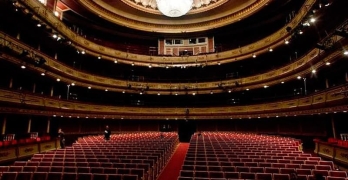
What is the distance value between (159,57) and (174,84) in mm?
3122

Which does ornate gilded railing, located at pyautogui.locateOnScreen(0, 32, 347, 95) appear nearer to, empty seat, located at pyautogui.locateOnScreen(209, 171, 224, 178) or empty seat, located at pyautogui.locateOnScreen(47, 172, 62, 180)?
empty seat, located at pyautogui.locateOnScreen(209, 171, 224, 178)

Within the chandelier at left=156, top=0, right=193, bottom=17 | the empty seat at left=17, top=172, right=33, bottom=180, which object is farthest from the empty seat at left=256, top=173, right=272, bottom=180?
the chandelier at left=156, top=0, right=193, bottom=17

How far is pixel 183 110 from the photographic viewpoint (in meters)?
21.7

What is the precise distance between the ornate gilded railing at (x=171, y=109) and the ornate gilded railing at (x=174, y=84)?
1.55 metres

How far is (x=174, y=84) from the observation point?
73.7 feet

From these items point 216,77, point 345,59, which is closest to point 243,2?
point 216,77

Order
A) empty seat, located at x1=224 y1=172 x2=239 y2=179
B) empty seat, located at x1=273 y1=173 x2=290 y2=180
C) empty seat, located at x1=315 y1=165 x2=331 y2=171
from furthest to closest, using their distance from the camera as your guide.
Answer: empty seat, located at x1=315 y1=165 x2=331 y2=171
empty seat, located at x1=224 y1=172 x2=239 y2=179
empty seat, located at x1=273 y1=173 x2=290 y2=180

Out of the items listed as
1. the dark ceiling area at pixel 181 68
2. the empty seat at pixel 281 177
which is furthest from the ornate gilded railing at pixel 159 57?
the empty seat at pixel 281 177

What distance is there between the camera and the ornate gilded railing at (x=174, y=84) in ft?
36.3

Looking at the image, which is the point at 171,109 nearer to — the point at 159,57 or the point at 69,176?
the point at 159,57

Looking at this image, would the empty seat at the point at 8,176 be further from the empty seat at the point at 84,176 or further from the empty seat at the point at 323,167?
the empty seat at the point at 323,167

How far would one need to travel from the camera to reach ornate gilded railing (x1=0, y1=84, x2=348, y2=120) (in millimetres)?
10250

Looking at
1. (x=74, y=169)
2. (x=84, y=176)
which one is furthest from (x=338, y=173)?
(x=74, y=169)

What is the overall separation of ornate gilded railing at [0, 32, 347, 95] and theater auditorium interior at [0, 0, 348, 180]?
95mm
